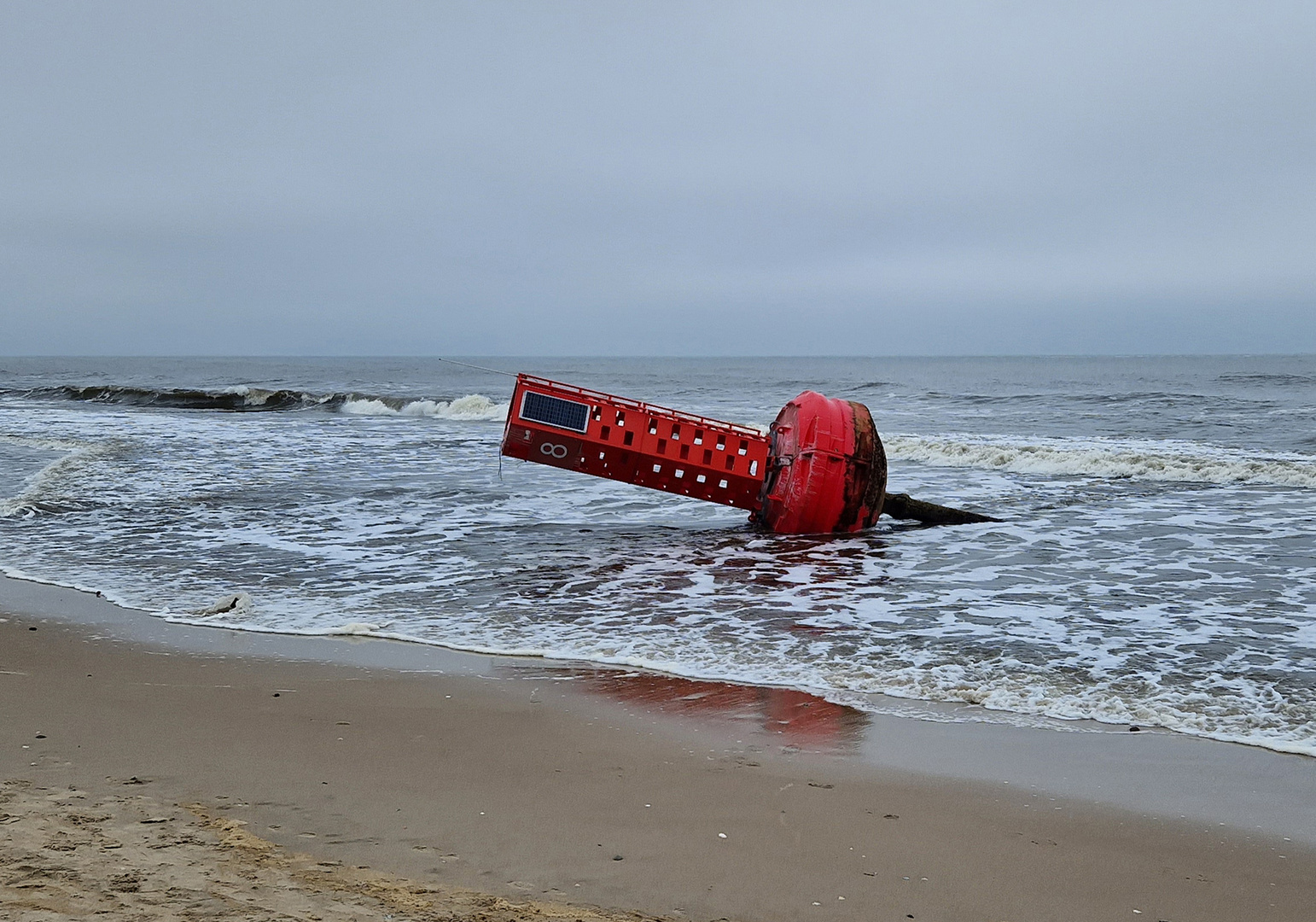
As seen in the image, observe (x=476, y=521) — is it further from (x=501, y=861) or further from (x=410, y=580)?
(x=501, y=861)

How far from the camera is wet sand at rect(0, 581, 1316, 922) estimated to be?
Answer: 3.87m

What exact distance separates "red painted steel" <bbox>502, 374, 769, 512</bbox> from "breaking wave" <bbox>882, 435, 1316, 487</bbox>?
1133cm

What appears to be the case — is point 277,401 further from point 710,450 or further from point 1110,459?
point 710,450

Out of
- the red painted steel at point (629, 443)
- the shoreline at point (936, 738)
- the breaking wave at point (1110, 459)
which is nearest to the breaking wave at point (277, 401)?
the breaking wave at point (1110, 459)

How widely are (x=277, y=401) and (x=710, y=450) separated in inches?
1608

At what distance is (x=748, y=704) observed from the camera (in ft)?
22.0

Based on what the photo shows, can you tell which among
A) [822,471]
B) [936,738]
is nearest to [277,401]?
[822,471]

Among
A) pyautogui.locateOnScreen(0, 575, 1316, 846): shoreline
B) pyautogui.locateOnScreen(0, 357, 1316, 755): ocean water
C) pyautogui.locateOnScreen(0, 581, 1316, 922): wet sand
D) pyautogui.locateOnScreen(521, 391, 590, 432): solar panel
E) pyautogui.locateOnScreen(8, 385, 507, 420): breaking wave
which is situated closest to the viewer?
pyautogui.locateOnScreen(0, 581, 1316, 922): wet sand

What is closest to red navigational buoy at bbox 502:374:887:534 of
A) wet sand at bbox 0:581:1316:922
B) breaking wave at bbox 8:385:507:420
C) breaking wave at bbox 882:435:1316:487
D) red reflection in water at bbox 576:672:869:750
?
red reflection in water at bbox 576:672:869:750

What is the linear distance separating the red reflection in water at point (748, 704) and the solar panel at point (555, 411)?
6246 mm

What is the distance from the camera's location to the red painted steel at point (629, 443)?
13.4 metres

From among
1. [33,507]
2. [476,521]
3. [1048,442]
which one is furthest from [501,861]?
[1048,442]

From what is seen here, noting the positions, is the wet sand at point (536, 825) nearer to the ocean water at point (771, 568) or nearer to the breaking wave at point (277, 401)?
the ocean water at point (771, 568)

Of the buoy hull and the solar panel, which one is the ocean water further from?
the solar panel
